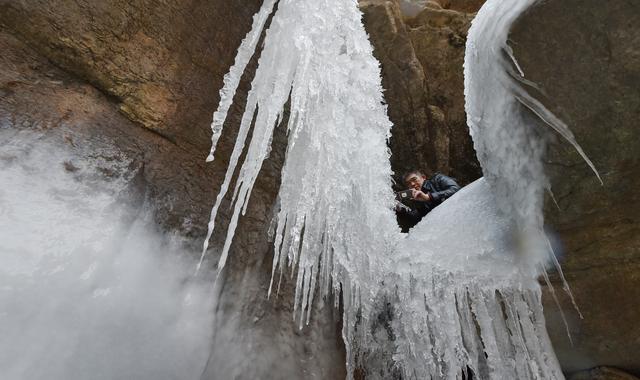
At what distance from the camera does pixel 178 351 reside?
2.32 m

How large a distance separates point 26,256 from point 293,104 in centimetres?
236

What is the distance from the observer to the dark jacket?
195 inches

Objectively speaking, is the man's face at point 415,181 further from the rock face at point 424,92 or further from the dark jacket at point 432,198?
the rock face at point 424,92

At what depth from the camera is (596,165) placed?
2.75 m

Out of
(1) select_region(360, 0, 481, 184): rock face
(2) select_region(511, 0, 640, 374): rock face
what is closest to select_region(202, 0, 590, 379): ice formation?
(2) select_region(511, 0, 640, 374): rock face

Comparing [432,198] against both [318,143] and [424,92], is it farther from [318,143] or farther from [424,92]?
[424,92]

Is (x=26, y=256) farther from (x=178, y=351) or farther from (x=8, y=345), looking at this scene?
(x=178, y=351)

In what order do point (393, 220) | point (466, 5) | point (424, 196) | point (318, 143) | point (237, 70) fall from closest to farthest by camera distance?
point (237, 70) → point (318, 143) → point (393, 220) → point (424, 196) → point (466, 5)

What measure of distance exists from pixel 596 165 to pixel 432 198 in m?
2.27

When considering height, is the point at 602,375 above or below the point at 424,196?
below

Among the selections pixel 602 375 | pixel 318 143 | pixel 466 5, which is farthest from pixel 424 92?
pixel 602 375

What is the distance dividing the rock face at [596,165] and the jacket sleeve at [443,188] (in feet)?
6.32

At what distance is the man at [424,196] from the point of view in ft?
16.2

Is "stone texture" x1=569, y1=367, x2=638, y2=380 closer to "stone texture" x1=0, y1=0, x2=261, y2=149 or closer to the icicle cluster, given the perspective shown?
the icicle cluster
